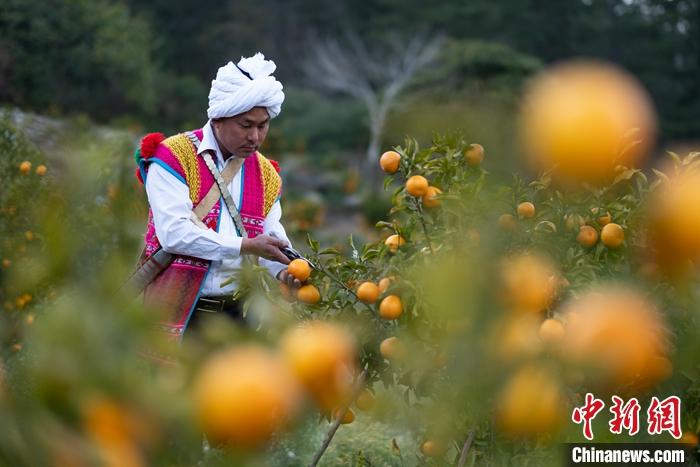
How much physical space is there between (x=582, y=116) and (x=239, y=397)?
0.91 feet

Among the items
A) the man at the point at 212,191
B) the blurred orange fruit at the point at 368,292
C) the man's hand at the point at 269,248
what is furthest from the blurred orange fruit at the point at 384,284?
Answer: the man at the point at 212,191

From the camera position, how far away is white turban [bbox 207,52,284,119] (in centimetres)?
235

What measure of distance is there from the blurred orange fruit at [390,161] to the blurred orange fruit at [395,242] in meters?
0.19

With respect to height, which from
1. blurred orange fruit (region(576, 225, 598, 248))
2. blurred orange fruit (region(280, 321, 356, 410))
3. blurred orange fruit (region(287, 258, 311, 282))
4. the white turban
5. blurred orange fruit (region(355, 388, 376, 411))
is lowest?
blurred orange fruit (region(280, 321, 356, 410))

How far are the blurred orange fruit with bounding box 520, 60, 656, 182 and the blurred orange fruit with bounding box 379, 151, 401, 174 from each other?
4.09ft

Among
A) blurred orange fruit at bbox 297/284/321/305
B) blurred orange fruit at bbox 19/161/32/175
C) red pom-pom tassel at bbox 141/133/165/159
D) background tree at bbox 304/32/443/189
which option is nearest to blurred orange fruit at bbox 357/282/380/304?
blurred orange fruit at bbox 297/284/321/305

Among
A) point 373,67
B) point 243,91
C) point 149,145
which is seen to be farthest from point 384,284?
point 373,67

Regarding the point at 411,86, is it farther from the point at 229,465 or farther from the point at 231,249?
the point at 229,465

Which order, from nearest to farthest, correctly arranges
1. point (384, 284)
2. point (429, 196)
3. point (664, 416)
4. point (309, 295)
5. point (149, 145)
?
point (664, 416) → point (384, 284) → point (309, 295) → point (429, 196) → point (149, 145)

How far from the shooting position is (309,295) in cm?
164

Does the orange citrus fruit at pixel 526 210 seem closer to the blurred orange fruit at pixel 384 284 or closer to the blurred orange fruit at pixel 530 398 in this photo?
the blurred orange fruit at pixel 384 284

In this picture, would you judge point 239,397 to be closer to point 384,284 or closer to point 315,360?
point 315,360

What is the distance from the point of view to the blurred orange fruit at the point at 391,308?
4.60 feet

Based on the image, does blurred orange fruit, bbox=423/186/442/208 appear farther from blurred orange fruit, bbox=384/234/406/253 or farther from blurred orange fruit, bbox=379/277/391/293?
blurred orange fruit, bbox=379/277/391/293
